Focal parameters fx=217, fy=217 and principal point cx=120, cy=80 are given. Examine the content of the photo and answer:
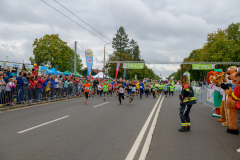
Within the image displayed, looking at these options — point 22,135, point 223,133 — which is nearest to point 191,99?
point 223,133

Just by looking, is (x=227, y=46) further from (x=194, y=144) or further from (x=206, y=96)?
(x=194, y=144)

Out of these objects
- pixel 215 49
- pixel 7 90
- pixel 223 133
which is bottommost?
pixel 223 133

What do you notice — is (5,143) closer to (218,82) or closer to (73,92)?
(218,82)

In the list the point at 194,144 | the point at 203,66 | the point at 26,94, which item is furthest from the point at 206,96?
the point at 203,66

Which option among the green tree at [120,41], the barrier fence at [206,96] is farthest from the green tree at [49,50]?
the barrier fence at [206,96]

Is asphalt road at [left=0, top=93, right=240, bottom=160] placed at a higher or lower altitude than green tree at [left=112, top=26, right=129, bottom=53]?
lower

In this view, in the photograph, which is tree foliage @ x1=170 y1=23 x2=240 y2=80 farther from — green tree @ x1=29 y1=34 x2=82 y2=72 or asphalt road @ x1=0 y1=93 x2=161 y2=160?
asphalt road @ x1=0 y1=93 x2=161 y2=160

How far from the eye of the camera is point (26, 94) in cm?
1304

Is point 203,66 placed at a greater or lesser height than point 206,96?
greater

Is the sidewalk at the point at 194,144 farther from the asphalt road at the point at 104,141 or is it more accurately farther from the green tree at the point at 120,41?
the green tree at the point at 120,41

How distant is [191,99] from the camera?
686 cm

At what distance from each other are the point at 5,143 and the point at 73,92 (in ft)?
50.5

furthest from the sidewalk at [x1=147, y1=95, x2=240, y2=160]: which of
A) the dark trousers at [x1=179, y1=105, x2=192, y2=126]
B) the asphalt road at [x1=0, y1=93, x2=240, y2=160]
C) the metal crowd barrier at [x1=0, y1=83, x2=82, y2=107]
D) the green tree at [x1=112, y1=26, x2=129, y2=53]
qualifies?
the green tree at [x1=112, y1=26, x2=129, y2=53]

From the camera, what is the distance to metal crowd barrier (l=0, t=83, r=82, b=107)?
1141cm
